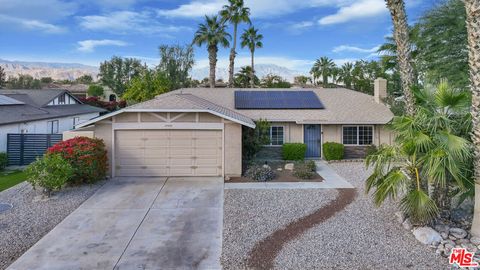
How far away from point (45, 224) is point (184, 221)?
12.3ft

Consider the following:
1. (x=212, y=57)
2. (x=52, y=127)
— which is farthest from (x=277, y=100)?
(x=212, y=57)

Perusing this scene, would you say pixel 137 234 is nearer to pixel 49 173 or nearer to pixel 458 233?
pixel 49 173

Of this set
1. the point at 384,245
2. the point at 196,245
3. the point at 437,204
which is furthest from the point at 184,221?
the point at 437,204

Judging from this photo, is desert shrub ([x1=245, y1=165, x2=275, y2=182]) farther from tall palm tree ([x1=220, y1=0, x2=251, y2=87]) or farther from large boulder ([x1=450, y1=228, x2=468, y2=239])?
tall palm tree ([x1=220, y1=0, x2=251, y2=87])

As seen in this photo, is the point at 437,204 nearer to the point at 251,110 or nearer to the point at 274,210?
the point at 274,210

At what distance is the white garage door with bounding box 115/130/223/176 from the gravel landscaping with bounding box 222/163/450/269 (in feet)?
10.5

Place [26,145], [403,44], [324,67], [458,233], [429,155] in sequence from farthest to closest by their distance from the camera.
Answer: [324,67]
[26,145]
[403,44]
[458,233]
[429,155]

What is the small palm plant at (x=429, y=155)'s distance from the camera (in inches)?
312

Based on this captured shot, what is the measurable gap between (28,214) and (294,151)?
12864 mm

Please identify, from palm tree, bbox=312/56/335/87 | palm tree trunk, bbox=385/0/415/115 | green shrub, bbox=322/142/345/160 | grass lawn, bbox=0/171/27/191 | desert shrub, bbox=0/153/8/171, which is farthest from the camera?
palm tree, bbox=312/56/335/87

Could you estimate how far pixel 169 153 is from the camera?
48.9ft

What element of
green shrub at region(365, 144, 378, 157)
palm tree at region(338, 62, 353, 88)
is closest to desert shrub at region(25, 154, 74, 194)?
green shrub at region(365, 144, 378, 157)

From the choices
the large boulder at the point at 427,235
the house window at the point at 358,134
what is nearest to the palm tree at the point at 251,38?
the house window at the point at 358,134

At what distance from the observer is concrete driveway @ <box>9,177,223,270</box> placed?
7.03m
